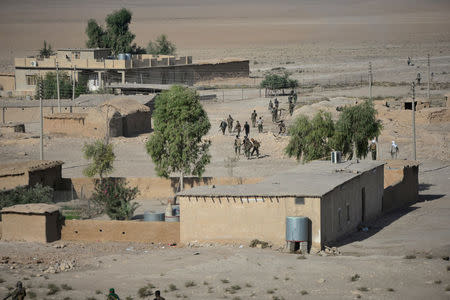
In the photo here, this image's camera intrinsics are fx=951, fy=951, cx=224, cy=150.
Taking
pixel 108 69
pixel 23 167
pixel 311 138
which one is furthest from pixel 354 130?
pixel 108 69

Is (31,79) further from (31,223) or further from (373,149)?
(31,223)

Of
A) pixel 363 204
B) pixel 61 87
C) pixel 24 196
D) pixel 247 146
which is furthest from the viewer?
pixel 61 87

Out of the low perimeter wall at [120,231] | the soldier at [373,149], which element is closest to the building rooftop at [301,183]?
the low perimeter wall at [120,231]

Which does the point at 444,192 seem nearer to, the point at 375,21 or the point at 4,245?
the point at 4,245

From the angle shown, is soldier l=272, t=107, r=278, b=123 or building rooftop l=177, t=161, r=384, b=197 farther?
soldier l=272, t=107, r=278, b=123

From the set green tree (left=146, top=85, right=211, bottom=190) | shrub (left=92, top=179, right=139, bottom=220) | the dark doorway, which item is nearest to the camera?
the dark doorway

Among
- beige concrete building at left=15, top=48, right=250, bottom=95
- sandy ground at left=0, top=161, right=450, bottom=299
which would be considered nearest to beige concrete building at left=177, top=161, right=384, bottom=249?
sandy ground at left=0, top=161, right=450, bottom=299

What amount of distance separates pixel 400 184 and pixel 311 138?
3.88 metres

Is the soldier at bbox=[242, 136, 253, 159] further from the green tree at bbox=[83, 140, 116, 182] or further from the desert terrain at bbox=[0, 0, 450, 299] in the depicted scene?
the green tree at bbox=[83, 140, 116, 182]

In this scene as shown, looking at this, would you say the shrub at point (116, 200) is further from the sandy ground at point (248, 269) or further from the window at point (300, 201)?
the window at point (300, 201)

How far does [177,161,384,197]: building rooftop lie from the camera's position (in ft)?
85.2

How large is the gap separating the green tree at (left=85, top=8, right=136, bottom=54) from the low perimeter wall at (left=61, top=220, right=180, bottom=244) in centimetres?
6594

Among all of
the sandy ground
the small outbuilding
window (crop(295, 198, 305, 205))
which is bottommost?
the sandy ground

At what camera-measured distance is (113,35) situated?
309ft
